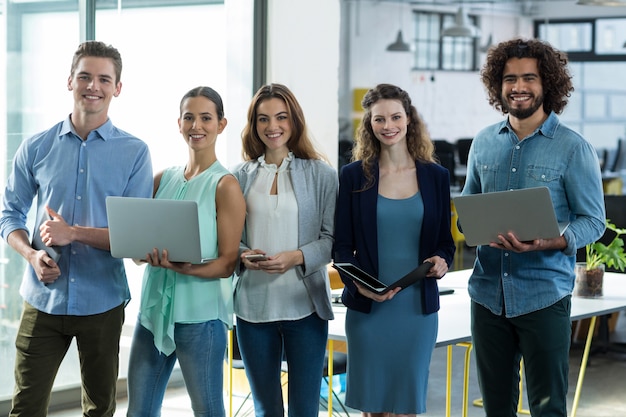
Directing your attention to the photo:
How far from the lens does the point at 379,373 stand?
10.4ft

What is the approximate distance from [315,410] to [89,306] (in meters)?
0.81

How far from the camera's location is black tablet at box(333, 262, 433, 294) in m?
2.99

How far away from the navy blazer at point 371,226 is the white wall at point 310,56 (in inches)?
100

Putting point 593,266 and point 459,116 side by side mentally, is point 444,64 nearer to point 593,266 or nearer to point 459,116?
point 459,116

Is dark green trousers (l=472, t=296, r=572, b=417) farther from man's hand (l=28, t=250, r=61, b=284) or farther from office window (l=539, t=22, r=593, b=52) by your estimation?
office window (l=539, t=22, r=593, b=52)

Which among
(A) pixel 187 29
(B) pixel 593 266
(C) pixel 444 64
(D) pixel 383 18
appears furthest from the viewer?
(C) pixel 444 64

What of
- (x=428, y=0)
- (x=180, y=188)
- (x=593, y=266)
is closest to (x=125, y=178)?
(x=180, y=188)

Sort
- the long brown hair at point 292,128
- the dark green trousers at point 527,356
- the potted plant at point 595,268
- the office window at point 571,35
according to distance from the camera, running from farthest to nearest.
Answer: the office window at point 571,35
the potted plant at point 595,268
the long brown hair at point 292,128
the dark green trousers at point 527,356

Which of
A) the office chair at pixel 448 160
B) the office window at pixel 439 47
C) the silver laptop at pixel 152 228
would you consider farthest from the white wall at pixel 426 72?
the silver laptop at pixel 152 228

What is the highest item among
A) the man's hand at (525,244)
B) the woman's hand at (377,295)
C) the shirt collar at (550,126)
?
the shirt collar at (550,126)

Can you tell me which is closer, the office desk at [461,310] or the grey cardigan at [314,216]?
the grey cardigan at [314,216]

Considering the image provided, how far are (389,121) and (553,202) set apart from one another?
58cm

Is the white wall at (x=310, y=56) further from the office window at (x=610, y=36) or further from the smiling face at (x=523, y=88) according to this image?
the office window at (x=610, y=36)

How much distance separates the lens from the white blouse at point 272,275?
3072 millimetres
